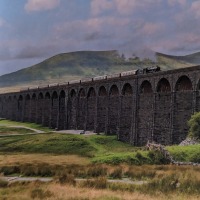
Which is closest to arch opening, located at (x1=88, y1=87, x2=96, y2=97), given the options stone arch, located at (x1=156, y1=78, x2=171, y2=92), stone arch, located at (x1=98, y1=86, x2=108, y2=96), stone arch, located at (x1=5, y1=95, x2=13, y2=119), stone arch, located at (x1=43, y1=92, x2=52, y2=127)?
stone arch, located at (x1=98, y1=86, x2=108, y2=96)

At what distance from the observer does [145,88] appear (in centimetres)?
4909

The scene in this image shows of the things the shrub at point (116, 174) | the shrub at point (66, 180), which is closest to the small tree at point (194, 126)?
the shrub at point (116, 174)

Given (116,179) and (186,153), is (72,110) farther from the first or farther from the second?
(116,179)

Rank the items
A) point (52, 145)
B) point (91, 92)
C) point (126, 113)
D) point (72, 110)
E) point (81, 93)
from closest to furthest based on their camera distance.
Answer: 1. point (52, 145)
2. point (126, 113)
3. point (91, 92)
4. point (81, 93)
5. point (72, 110)

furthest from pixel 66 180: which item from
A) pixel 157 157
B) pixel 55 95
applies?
pixel 55 95

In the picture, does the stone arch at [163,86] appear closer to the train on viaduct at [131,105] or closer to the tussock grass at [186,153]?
the train on viaduct at [131,105]

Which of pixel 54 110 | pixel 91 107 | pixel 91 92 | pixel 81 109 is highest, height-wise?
pixel 91 92

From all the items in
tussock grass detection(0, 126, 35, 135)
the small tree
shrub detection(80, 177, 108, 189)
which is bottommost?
tussock grass detection(0, 126, 35, 135)

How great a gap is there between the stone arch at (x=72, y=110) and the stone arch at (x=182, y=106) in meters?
32.5

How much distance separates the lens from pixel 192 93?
127ft

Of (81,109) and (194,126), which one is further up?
(81,109)

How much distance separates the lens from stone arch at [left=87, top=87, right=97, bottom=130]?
2514 inches

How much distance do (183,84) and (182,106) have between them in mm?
2530

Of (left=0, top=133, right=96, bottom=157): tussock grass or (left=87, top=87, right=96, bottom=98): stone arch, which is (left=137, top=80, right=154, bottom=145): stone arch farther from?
(left=87, top=87, right=96, bottom=98): stone arch
